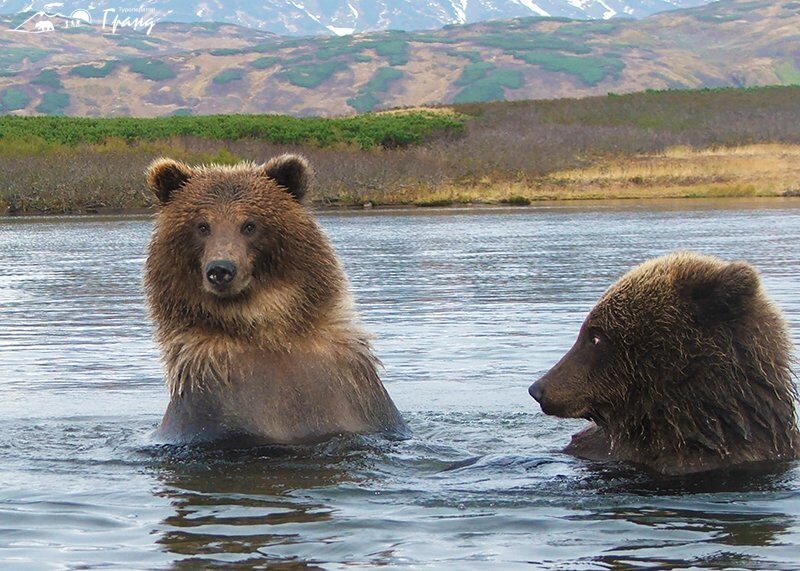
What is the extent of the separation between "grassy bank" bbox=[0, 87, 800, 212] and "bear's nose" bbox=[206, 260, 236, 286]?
34.7 metres

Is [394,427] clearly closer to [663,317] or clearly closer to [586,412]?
[586,412]

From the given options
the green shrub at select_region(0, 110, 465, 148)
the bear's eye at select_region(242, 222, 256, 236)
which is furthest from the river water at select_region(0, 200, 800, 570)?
the green shrub at select_region(0, 110, 465, 148)

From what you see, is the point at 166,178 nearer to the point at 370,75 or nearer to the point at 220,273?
the point at 220,273

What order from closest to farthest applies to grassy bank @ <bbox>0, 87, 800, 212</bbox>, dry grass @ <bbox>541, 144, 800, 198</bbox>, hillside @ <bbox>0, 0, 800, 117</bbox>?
grassy bank @ <bbox>0, 87, 800, 212</bbox> → dry grass @ <bbox>541, 144, 800, 198</bbox> → hillside @ <bbox>0, 0, 800, 117</bbox>

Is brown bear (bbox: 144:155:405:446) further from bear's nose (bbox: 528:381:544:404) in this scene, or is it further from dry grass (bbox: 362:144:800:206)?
dry grass (bbox: 362:144:800:206)

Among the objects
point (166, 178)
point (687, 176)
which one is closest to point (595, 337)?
point (166, 178)

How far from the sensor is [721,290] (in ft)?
24.5

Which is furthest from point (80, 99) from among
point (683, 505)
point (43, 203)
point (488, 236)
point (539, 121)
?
point (683, 505)

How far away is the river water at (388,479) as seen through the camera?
6.56 metres

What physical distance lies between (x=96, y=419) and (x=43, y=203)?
123ft

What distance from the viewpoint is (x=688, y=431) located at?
7.68 metres

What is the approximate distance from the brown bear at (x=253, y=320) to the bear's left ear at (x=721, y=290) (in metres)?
Answer: 2.18

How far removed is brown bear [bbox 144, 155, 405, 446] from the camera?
28.1ft

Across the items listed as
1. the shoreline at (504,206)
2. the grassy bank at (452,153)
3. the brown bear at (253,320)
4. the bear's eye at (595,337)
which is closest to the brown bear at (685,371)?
the bear's eye at (595,337)
